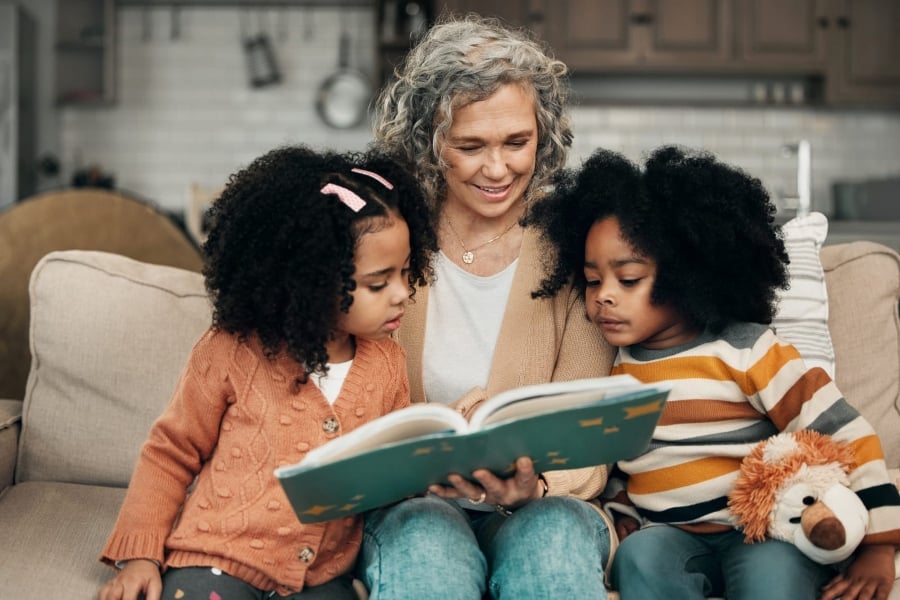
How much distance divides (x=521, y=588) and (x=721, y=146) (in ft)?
15.0

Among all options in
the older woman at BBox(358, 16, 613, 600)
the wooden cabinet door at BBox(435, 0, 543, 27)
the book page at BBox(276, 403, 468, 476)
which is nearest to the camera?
the book page at BBox(276, 403, 468, 476)

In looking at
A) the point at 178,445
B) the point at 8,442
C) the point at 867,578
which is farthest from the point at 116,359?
the point at 867,578

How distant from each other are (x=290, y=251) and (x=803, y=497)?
0.86 metres

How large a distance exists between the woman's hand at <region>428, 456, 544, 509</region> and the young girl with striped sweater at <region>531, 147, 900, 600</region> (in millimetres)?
249

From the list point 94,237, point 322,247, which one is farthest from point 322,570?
point 94,237

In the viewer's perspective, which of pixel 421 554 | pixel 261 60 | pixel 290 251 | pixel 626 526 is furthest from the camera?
pixel 261 60

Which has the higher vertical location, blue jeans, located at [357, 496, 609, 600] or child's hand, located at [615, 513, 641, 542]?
blue jeans, located at [357, 496, 609, 600]

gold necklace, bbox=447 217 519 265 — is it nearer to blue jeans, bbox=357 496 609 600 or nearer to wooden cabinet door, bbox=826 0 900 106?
blue jeans, bbox=357 496 609 600

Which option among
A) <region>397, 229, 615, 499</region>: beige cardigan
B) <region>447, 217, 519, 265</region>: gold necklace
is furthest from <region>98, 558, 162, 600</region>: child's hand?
<region>447, 217, 519, 265</region>: gold necklace

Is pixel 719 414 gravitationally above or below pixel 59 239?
below

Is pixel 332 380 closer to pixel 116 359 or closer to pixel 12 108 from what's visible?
pixel 116 359

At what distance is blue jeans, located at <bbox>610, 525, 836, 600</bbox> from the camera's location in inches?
57.2

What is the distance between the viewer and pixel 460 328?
1.85 meters

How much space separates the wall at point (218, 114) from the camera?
18.3 ft
